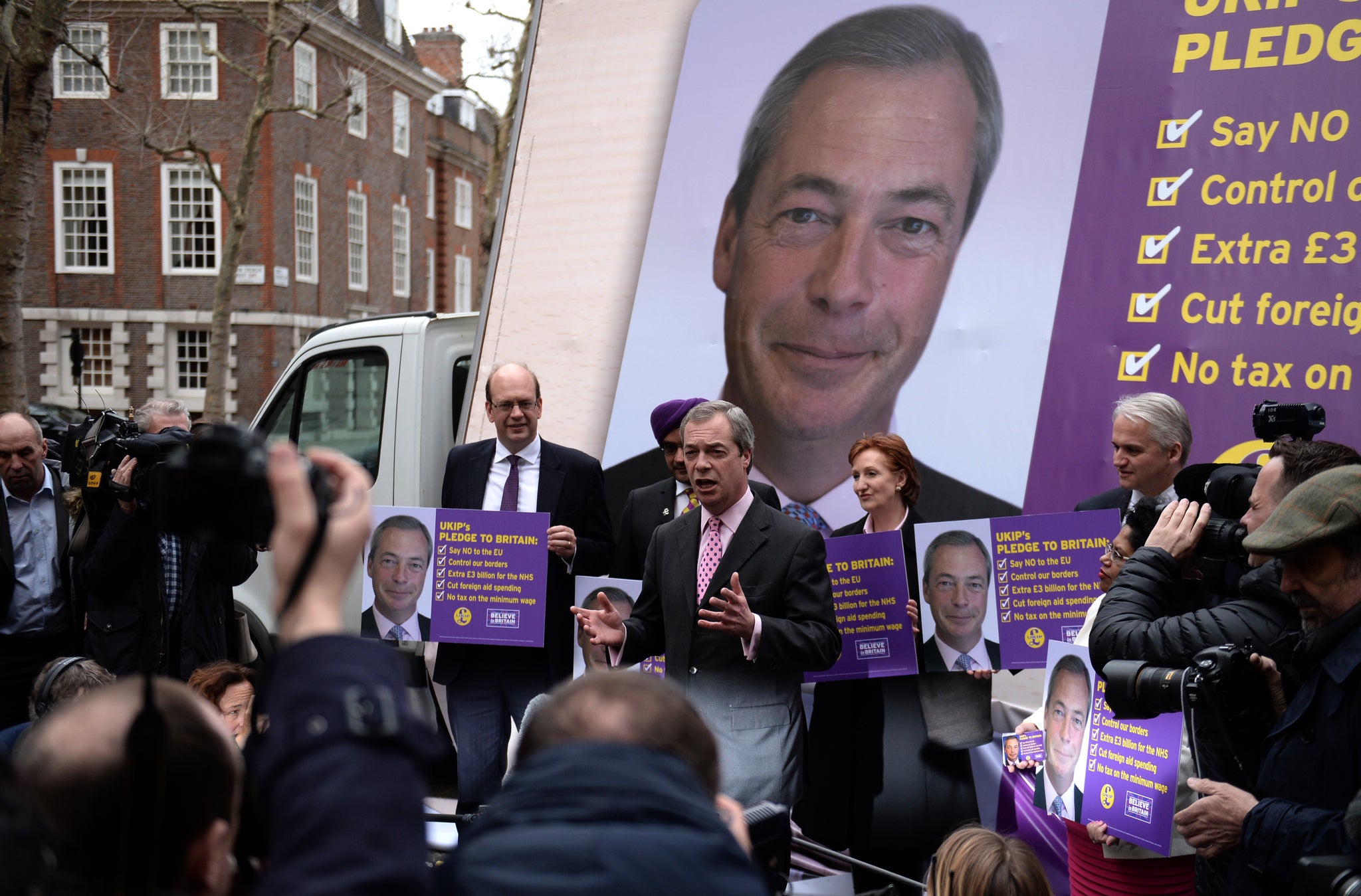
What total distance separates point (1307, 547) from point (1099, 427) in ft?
7.53

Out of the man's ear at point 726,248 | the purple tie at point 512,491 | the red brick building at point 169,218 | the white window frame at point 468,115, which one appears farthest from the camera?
the white window frame at point 468,115

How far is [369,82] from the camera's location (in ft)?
131

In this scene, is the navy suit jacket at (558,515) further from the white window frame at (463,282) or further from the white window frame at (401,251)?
the white window frame at (463,282)

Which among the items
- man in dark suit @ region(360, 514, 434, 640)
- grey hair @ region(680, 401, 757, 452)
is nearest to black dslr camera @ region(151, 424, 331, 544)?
grey hair @ region(680, 401, 757, 452)

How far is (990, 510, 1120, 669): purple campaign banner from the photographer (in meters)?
3.97

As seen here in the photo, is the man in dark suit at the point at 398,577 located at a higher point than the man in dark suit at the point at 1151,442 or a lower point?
lower

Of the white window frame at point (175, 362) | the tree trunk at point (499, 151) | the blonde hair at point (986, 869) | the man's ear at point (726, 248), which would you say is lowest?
the white window frame at point (175, 362)

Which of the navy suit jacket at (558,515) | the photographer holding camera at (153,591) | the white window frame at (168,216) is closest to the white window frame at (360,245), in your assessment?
the white window frame at (168,216)

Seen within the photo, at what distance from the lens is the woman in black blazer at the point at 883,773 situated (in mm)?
4098

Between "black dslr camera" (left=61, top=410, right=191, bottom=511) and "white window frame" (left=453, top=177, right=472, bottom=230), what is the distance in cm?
4316

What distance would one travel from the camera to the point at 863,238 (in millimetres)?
5211

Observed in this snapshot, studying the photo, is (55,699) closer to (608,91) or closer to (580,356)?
(580,356)

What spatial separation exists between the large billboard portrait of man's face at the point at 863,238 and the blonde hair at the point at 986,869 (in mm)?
2299

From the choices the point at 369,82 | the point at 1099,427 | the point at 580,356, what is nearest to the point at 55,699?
the point at 580,356
